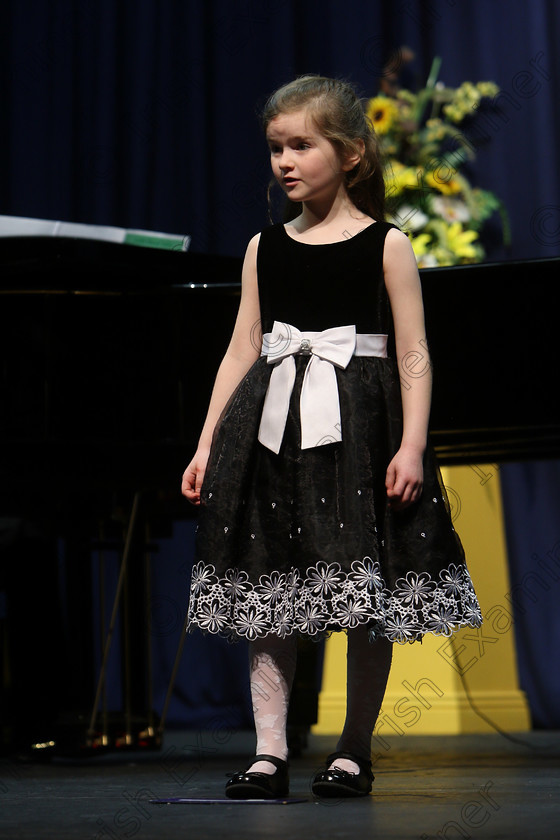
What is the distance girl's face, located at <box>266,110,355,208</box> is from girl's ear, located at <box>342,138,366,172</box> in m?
0.04

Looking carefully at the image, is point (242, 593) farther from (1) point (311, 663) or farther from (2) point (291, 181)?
(1) point (311, 663)

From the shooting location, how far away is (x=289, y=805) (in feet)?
4.62

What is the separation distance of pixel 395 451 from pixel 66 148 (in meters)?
2.96

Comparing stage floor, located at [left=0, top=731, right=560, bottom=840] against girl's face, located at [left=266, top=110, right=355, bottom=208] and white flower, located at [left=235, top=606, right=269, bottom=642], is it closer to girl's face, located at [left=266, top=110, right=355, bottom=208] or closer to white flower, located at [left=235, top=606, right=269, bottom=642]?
white flower, located at [left=235, top=606, right=269, bottom=642]

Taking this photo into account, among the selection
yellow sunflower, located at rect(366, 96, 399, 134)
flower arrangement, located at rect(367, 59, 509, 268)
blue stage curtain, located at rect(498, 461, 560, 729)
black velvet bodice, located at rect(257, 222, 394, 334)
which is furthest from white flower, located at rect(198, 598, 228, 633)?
yellow sunflower, located at rect(366, 96, 399, 134)

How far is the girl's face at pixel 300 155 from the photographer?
1.64 meters

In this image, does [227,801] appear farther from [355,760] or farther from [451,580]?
[451,580]

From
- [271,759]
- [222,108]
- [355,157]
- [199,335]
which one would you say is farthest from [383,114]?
[271,759]

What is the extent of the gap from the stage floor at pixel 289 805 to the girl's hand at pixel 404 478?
395 mm

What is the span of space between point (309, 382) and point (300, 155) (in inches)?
13.3

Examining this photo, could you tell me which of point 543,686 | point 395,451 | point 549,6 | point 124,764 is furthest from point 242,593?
point 549,6

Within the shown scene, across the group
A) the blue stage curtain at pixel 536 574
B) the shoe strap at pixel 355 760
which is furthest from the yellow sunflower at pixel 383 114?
the shoe strap at pixel 355 760

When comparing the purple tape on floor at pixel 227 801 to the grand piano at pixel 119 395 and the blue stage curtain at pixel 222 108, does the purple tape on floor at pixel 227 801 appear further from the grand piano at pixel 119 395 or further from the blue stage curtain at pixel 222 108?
the blue stage curtain at pixel 222 108

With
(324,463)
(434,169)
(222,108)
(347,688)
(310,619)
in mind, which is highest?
(222,108)
